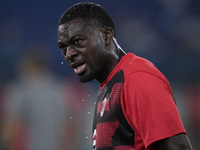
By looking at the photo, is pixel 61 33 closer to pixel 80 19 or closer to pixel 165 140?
pixel 80 19

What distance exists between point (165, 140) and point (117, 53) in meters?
0.54

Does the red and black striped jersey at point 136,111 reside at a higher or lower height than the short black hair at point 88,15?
lower

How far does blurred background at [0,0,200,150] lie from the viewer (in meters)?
3.70

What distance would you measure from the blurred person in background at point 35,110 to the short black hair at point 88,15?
2.60 m

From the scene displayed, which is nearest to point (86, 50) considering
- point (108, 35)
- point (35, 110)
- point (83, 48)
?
point (83, 48)

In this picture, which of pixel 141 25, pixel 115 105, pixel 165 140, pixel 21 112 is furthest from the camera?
pixel 141 25

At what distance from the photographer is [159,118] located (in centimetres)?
83

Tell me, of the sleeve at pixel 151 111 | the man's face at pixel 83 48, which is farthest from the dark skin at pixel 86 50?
the sleeve at pixel 151 111

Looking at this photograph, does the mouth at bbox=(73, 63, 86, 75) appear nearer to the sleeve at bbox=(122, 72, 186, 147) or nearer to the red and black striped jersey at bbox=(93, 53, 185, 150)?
the red and black striped jersey at bbox=(93, 53, 185, 150)

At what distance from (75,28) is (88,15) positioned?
11cm

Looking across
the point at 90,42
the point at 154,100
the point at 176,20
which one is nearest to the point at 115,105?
the point at 154,100

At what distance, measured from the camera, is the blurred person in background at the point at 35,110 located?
367 cm

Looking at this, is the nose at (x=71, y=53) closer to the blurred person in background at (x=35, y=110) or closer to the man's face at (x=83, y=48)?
the man's face at (x=83, y=48)

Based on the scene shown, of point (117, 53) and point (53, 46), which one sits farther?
point (53, 46)
